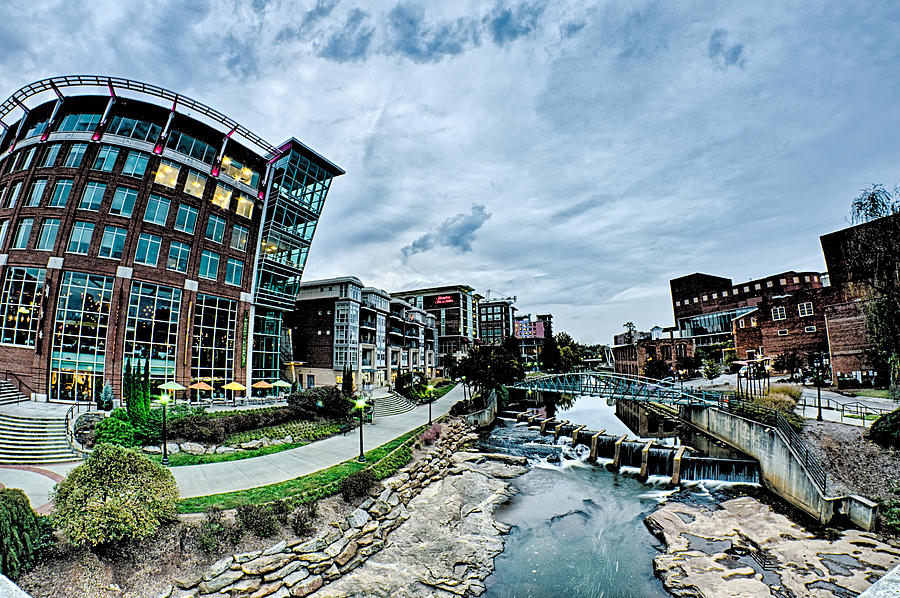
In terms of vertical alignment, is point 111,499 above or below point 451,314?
below

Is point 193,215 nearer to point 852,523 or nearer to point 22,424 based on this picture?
point 22,424

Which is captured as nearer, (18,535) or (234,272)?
(18,535)

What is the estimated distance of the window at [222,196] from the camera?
120 ft

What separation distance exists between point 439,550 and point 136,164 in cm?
3631

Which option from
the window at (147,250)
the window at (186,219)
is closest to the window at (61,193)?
the window at (147,250)

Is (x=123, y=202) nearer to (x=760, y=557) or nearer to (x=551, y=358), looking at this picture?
(x=760, y=557)

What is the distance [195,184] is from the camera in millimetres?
35312

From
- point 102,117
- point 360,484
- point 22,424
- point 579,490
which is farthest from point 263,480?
point 102,117

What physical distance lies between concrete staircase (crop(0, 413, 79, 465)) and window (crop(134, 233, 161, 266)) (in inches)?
542

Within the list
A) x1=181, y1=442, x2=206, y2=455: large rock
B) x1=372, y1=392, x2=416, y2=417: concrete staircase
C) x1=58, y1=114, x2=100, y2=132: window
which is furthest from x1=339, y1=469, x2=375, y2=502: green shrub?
x1=58, y1=114, x2=100, y2=132: window

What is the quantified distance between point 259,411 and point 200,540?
1536cm

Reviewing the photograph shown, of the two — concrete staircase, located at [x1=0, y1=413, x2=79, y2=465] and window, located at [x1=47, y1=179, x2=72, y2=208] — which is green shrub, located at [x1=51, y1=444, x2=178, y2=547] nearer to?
concrete staircase, located at [x1=0, y1=413, x2=79, y2=465]

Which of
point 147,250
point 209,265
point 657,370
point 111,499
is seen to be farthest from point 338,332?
point 657,370

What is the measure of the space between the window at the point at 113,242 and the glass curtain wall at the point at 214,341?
21.5 feet
